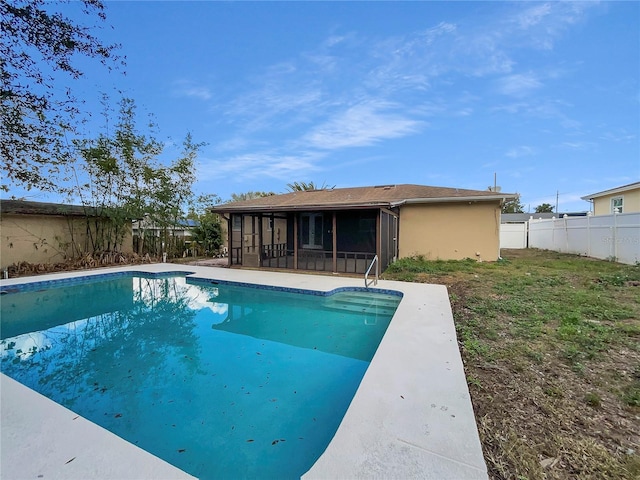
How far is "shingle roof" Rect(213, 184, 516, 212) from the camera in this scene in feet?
34.3

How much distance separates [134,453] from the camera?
7.01ft

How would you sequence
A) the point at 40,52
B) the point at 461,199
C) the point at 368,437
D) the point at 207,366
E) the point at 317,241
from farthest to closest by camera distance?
the point at 317,241, the point at 461,199, the point at 207,366, the point at 40,52, the point at 368,437

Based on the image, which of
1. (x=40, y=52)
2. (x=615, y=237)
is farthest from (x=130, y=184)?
(x=615, y=237)

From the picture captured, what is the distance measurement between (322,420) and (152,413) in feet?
5.70

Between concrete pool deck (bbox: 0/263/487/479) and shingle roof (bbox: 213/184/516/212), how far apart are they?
261 inches

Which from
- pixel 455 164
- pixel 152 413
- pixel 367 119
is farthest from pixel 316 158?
pixel 152 413

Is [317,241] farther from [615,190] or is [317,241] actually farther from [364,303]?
[615,190]

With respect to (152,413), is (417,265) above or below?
above

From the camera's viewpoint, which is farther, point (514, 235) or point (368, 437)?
point (514, 235)

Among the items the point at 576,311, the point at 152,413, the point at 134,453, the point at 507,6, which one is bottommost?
the point at 152,413

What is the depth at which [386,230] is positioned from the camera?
10.7 m

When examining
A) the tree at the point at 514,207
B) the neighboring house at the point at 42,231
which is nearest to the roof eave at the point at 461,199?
the neighboring house at the point at 42,231

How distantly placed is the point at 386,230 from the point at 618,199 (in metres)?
12.3

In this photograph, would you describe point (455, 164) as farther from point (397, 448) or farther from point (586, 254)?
point (397, 448)
